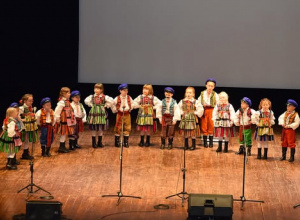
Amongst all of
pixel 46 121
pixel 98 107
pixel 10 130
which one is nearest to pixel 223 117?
pixel 98 107

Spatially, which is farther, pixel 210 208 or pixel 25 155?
pixel 25 155

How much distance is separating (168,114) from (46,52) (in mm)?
3880

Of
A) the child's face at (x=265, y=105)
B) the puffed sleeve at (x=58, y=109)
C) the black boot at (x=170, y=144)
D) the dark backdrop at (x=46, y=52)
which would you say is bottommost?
the black boot at (x=170, y=144)

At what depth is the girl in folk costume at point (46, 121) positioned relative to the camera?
1066cm

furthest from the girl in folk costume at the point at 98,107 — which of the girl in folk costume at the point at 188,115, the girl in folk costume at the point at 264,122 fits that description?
the girl in folk costume at the point at 264,122

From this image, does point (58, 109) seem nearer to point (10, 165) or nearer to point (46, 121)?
point (46, 121)

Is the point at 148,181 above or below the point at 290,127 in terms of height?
below

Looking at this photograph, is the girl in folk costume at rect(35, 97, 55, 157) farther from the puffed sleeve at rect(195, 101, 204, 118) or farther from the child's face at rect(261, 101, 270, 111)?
the child's face at rect(261, 101, 270, 111)

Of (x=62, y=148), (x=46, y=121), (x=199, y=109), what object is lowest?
(x=62, y=148)

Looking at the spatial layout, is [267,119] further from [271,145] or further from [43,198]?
[43,198]

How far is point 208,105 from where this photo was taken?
11.6m

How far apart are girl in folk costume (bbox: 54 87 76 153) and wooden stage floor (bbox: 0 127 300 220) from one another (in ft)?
1.11

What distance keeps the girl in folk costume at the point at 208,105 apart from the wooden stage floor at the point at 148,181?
274 millimetres

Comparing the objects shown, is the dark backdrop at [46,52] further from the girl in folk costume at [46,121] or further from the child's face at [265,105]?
the girl in folk costume at [46,121]
